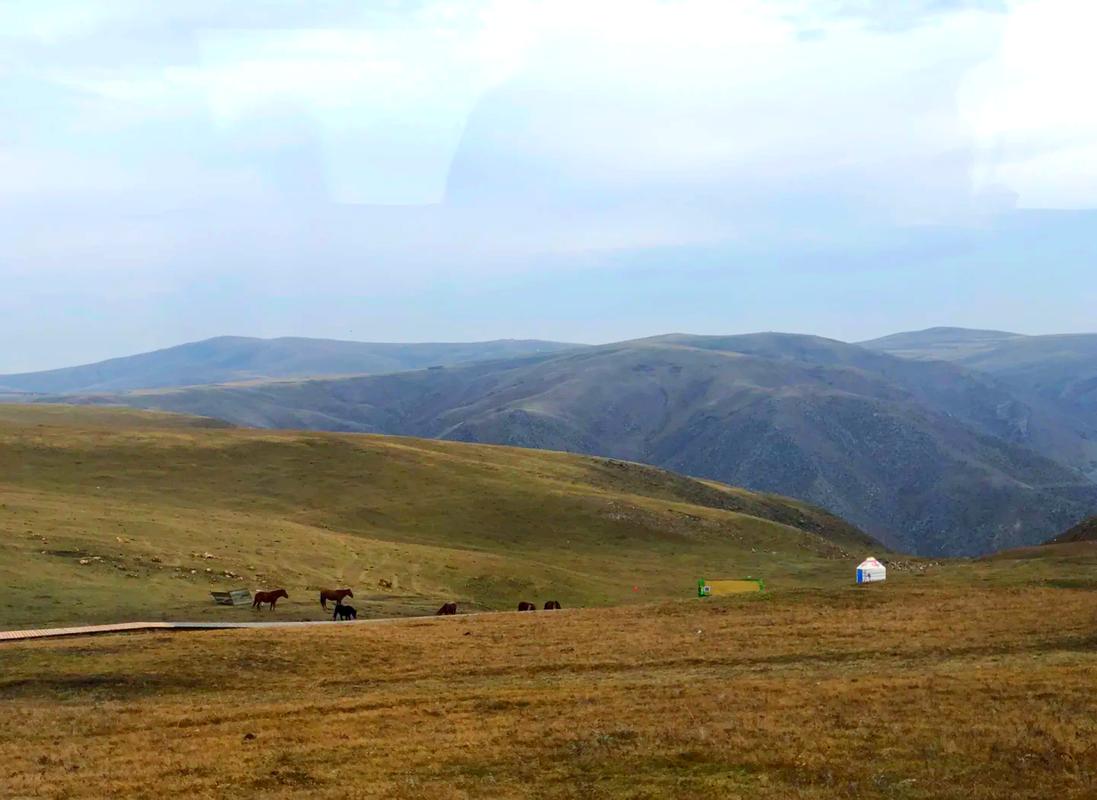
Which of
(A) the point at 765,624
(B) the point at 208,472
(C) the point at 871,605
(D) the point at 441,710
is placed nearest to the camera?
(D) the point at 441,710

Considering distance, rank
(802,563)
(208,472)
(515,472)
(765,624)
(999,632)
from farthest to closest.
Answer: (515,472) < (208,472) < (802,563) < (765,624) < (999,632)

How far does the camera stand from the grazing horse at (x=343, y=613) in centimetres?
5216

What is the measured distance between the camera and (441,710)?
1148 inches

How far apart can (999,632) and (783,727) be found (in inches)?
673

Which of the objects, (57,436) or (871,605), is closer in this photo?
(871,605)

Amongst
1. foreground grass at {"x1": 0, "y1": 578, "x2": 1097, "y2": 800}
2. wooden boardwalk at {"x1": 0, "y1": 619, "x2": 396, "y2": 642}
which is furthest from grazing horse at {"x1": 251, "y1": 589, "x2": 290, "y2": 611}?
foreground grass at {"x1": 0, "y1": 578, "x2": 1097, "y2": 800}

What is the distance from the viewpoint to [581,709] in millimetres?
28469

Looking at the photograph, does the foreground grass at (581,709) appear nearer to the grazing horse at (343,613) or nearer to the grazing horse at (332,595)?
the grazing horse at (343,613)

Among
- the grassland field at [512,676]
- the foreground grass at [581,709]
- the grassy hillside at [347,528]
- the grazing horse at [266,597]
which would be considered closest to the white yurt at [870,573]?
the grassland field at [512,676]

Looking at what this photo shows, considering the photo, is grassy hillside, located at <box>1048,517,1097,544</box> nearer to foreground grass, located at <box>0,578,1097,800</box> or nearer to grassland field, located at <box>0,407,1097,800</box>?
grassland field, located at <box>0,407,1097,800</box>

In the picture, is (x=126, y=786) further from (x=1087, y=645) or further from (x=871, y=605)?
(x=871, y=605)

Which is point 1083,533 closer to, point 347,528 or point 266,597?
point 347,528

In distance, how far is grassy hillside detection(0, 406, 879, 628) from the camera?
58312 mm

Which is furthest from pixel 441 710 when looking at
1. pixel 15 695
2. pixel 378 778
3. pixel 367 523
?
pixel 367 523
